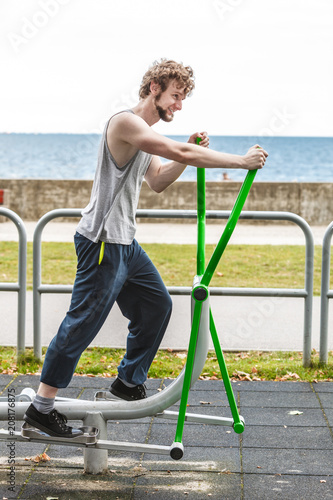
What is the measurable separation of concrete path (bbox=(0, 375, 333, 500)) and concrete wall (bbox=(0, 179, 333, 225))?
9.12 meters

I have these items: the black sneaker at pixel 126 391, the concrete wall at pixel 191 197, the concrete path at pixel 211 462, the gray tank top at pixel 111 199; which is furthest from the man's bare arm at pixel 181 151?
the concrete wall at pixel 191 197

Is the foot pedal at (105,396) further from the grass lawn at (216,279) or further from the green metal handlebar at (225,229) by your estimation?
the grass lawn at (216,279)

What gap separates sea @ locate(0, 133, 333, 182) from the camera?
6184cm

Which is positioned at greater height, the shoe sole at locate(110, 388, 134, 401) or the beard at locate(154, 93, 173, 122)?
the beard at locate(154, 93, 173, 122)

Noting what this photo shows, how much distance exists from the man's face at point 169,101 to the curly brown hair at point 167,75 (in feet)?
0.06

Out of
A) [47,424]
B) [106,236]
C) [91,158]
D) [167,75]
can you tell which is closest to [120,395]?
[47,424]

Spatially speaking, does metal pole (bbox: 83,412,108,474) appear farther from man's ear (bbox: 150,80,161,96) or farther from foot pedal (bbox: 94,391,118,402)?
man's ear (bbox: 150,80,161,96)

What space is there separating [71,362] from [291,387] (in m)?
1.91

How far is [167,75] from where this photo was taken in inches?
112

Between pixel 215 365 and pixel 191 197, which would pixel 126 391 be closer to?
pixel 215 365

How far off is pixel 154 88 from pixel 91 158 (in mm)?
79704


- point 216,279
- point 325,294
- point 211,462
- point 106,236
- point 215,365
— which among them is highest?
point 106,236

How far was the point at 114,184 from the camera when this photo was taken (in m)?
2.87

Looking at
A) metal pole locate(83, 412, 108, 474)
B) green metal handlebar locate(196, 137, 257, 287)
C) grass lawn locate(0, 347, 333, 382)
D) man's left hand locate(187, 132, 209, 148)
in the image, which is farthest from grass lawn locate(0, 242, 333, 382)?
man's left hand locate(187, 132, 209, 148)
